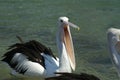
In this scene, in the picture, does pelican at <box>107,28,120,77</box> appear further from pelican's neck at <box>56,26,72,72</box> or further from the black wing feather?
the black wing feather

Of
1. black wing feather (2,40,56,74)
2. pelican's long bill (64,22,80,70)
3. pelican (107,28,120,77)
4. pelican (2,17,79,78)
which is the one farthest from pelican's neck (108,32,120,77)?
black wing feather (2,40,56,74)

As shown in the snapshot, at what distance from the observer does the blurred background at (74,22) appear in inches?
315

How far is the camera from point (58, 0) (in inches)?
498

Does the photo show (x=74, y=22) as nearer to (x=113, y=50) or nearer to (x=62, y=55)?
(x=62, y=55)

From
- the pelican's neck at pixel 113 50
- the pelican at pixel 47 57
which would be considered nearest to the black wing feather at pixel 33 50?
the pelican at pixel 47 57

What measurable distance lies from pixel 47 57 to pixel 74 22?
3.36 metres

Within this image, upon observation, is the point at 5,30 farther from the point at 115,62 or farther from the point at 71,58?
the point at 115,62

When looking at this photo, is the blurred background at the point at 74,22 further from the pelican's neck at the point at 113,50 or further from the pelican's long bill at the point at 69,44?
the pelican's neck at the point at 113,50

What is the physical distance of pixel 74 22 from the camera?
10.5 meters

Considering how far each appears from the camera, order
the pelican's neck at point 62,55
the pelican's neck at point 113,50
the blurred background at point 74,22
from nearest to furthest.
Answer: the pelican's neck at point 113,50, the pelican's neck at point 62,55, the blurred background at point 74,22

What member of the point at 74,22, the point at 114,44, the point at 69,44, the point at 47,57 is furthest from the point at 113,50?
the point at 74,22

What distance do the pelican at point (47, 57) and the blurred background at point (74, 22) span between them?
35cm

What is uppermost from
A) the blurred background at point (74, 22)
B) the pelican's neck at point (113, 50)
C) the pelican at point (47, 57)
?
the pelican's neck at point (113, 50)

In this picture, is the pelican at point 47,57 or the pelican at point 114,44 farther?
the pelican at point 47,57
